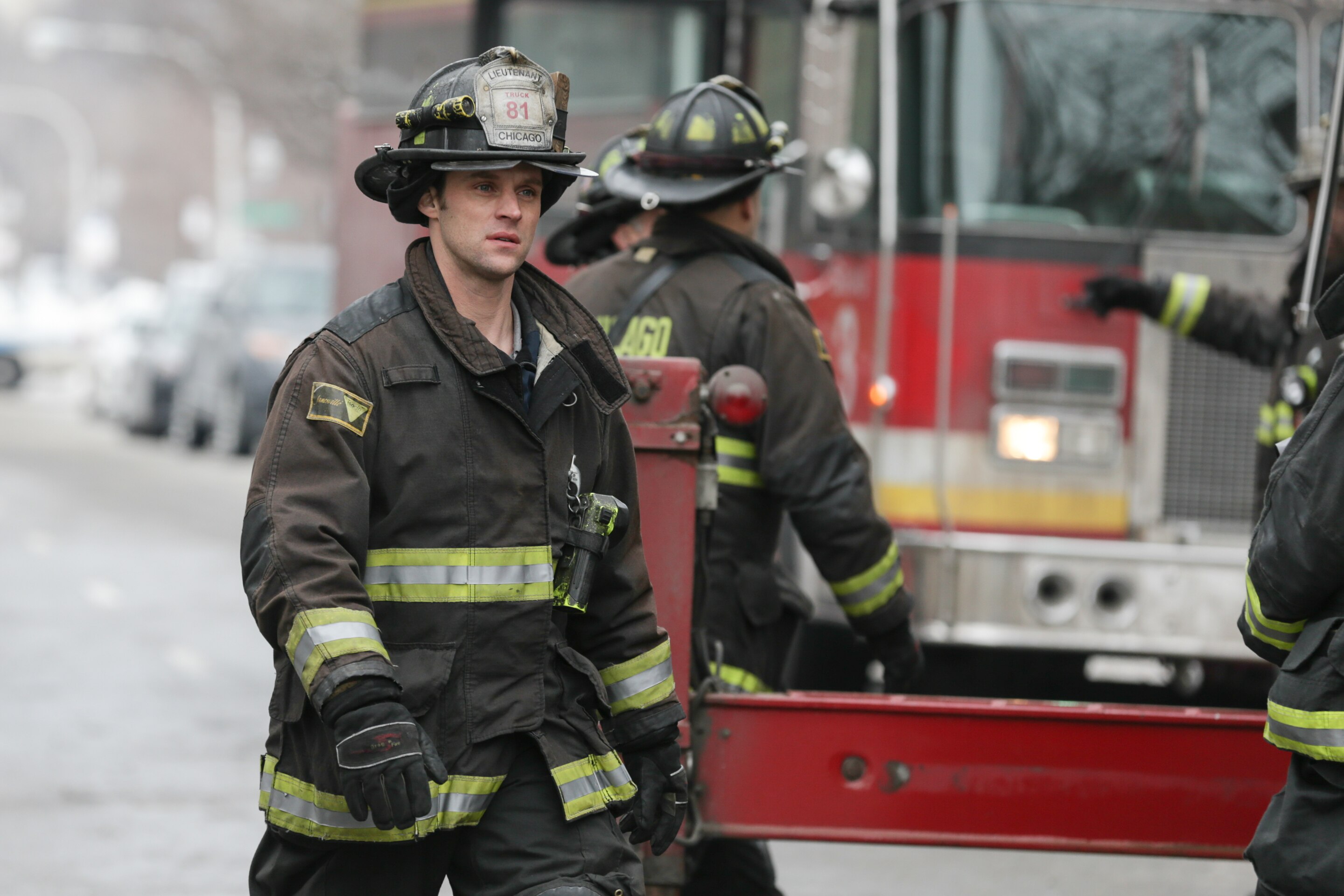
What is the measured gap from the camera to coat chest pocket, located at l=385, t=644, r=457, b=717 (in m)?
3.07

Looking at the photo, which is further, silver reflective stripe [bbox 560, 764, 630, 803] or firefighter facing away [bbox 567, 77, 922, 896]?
firefighter facing away [bbox 567, 77, 922, 896]

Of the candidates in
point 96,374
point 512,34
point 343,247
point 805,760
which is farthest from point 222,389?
point 805,760

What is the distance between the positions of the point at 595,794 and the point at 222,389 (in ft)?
59.4

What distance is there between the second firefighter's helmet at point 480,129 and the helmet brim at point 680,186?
1314 mm

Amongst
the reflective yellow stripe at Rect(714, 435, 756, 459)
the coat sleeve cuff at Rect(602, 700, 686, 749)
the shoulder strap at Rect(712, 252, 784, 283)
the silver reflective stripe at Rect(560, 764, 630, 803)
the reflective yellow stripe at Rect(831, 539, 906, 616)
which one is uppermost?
the shoulder strap at Rect(712, 252, 784, 283)

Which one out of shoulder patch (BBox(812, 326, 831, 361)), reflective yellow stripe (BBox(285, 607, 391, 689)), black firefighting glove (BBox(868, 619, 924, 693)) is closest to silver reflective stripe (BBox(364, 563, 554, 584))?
reflective yellow stripe (BBox(285, 607, 391, 689))

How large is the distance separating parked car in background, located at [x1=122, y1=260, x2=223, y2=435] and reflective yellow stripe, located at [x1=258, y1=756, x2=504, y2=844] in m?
19.6

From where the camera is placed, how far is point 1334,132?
12.4 feet

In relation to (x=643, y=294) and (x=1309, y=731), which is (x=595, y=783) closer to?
(x=1309, y=731)

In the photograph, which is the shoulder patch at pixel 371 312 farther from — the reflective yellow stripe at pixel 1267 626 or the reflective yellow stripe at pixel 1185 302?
the reflective yellow stripe at pixel 1185 302

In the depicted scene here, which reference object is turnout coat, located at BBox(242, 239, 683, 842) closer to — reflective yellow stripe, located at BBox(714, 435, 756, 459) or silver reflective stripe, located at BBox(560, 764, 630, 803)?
silver reflective stripe, located at BBox(560, 764, 630, 803)

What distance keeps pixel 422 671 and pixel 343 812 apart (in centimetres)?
24

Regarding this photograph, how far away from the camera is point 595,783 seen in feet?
10.6

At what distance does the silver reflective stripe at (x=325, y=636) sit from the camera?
2.88m
